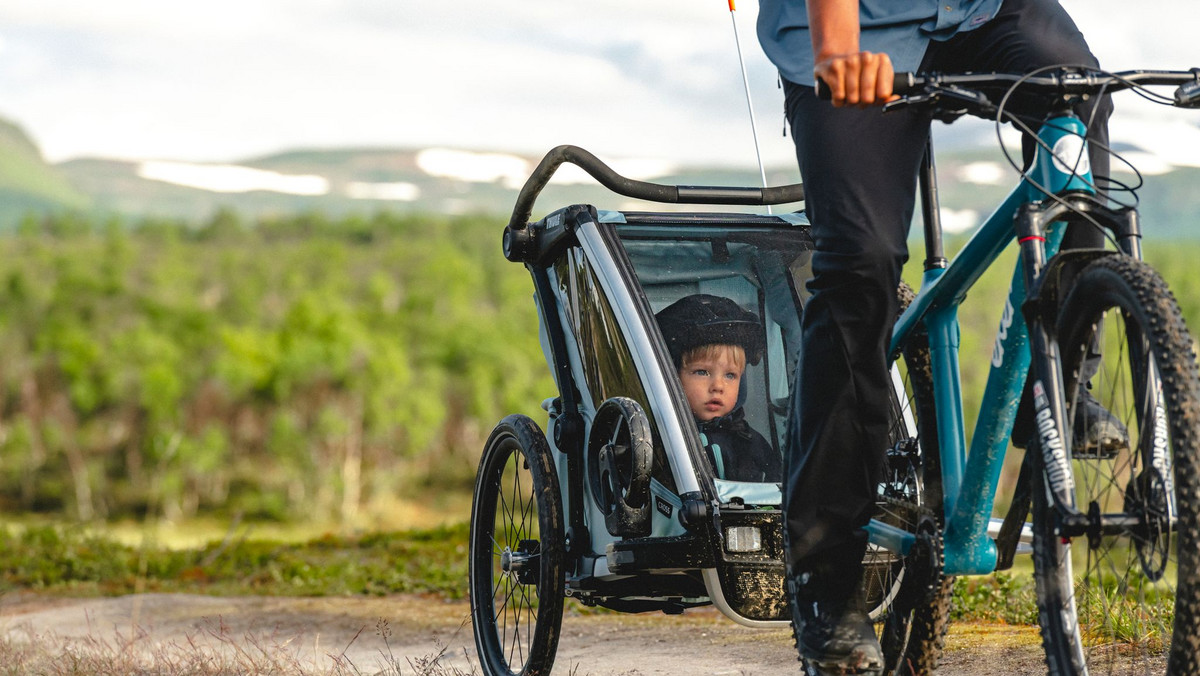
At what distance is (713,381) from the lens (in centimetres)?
378

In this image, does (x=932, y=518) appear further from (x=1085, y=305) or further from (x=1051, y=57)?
(x=1051, y=57)

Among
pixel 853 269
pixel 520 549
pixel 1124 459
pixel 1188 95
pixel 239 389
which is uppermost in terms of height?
pixel 1188 95

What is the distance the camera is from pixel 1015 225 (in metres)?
2.42

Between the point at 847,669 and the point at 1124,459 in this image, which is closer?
the point at 1124,459

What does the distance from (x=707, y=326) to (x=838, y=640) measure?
4.55 ft

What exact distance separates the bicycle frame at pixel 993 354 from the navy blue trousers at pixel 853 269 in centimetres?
15

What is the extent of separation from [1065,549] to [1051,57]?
0.93 m

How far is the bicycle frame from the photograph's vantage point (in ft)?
7.79

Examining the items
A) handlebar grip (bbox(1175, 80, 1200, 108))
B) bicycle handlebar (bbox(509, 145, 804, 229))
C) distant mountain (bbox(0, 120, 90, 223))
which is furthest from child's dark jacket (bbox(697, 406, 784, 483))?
distant mountain (bbox(0, 120, 90, 223))

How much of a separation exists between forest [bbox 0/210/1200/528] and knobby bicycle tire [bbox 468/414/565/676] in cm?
5356

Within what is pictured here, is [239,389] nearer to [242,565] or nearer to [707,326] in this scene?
[242,565]

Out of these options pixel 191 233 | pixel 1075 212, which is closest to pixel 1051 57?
pixel 1075 212

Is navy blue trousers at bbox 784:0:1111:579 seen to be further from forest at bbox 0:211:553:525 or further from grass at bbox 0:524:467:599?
forest at bbox 0:211:553:525

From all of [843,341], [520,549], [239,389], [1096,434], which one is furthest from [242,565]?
[239,389]
